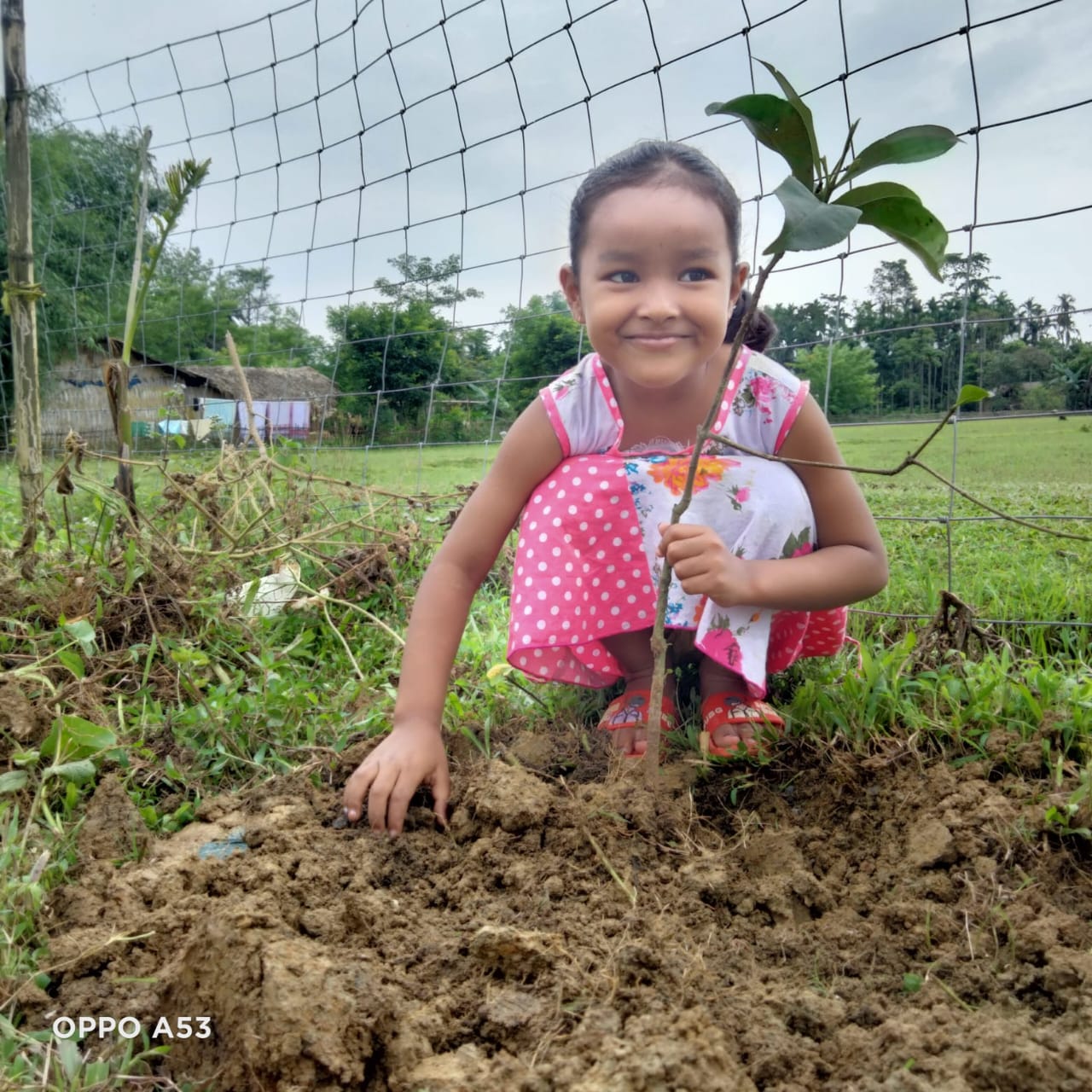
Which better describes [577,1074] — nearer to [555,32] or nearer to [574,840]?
[574,840]

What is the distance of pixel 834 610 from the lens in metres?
1.81

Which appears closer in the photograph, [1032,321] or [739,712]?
[739,712]

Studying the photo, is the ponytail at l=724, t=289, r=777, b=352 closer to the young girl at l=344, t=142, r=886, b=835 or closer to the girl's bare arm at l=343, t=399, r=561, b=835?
the young girl at l=344, t=142, r=886, b=835

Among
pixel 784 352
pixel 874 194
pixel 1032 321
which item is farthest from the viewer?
pixel 784 352

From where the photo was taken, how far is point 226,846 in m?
1.33

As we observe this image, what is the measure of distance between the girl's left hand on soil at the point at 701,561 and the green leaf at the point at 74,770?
3.38 ft

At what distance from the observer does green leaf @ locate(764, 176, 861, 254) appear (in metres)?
0.99

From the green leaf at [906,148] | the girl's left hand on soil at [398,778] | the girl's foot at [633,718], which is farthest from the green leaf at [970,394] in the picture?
the girl's left hand on soil at [398,778]

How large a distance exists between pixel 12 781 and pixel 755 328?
160 cm

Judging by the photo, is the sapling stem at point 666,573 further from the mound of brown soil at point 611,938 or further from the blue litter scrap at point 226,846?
the blue litter scrap at point 226,846

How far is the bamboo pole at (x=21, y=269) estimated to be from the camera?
2.93 m

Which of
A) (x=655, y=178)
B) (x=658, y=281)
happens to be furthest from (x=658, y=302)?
(x=655, y=178)

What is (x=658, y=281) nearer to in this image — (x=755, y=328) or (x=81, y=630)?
(x=755, y=328)

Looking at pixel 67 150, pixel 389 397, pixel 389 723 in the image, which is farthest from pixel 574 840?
pixel 67 150
